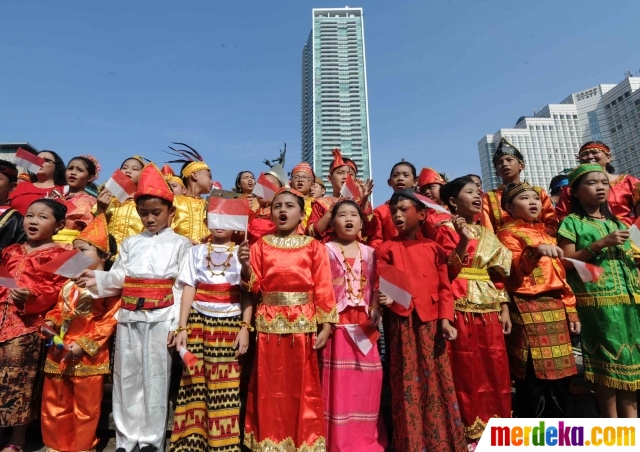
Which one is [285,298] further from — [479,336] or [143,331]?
[479,336]

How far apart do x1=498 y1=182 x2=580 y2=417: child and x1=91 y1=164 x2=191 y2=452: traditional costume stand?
331 centimetres

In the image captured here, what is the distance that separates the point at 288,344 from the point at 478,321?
1783mm

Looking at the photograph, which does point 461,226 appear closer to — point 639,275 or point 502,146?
point 639,275

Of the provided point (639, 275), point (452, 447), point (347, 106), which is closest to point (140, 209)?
point (452, 447)

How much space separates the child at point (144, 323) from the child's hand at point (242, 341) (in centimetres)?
58

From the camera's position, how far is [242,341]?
313cm

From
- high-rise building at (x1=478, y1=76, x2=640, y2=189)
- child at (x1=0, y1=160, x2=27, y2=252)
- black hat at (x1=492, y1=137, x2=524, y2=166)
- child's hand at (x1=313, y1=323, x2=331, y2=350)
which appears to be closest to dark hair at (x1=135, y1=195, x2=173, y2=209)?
child at (x1=0, y1=160, x2=27, y2=252)

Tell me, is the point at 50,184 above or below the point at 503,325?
above

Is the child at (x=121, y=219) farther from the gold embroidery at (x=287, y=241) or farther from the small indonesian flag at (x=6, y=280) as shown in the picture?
the gold embroidery at (x=287, y=241)

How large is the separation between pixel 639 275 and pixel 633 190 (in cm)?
181

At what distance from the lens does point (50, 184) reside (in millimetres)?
5320

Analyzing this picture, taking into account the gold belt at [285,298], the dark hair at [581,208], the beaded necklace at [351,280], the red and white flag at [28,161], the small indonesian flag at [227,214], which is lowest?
the gold belt at [285,298]

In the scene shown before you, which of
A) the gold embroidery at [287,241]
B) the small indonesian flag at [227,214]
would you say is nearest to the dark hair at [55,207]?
the small indonesian flag at [227,214]

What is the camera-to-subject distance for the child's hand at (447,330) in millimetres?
3047
